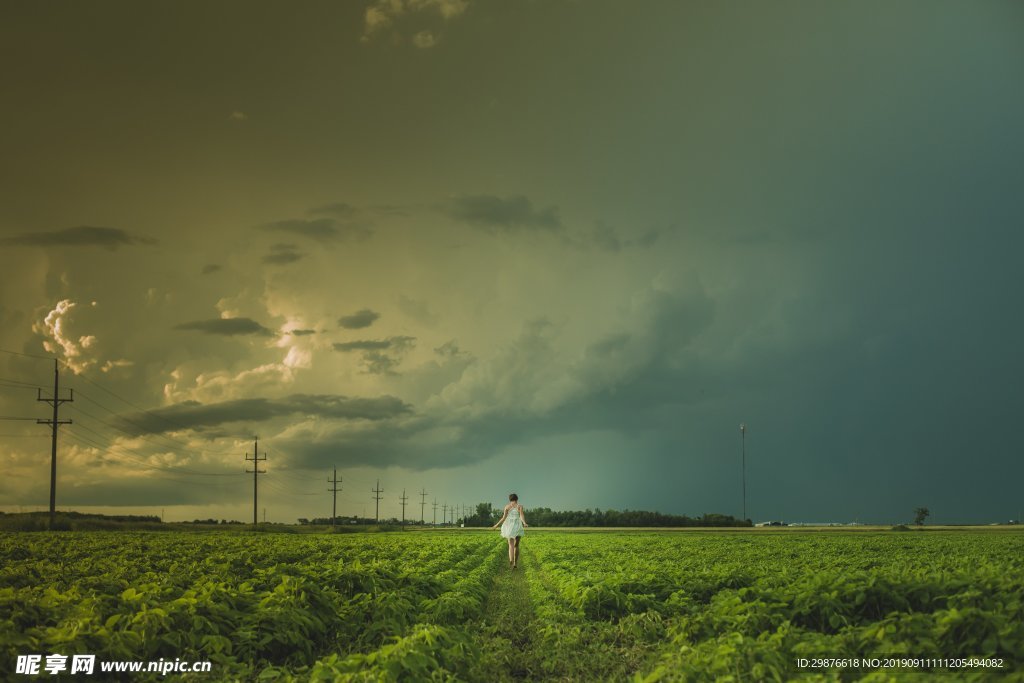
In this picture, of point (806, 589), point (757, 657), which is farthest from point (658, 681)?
point (806, 589)

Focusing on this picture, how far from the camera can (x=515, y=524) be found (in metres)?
31.5

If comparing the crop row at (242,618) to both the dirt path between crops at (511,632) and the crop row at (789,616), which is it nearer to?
the dirt path between crops at (511,632)

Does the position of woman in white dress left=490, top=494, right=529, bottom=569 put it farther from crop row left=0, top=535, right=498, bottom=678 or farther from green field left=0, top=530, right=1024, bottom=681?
crop row left=0, top=535, right=498, bottom=678

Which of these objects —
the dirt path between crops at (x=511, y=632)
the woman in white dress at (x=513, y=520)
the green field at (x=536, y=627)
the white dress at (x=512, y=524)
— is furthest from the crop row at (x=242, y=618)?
the white dress at (x=512, y=524)

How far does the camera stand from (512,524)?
31438 millimetres

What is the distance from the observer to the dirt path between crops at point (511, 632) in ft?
40.8

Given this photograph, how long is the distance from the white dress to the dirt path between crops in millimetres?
4651

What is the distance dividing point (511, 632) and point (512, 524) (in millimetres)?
15749

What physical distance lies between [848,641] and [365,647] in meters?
7.79

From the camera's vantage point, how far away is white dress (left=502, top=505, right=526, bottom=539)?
1235 inches

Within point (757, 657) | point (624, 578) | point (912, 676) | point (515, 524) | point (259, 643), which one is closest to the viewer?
point (912, 676)

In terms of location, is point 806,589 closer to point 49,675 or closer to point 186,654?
point 186,654

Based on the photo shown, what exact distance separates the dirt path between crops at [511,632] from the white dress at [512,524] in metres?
4.65

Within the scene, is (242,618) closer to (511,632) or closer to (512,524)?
(511,632)
